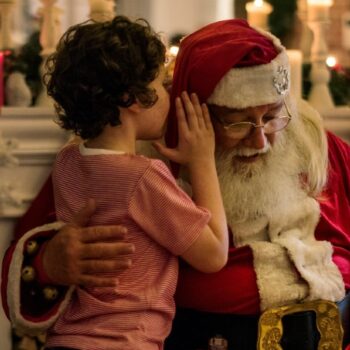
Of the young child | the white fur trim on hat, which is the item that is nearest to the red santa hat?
the white fur trim on hat

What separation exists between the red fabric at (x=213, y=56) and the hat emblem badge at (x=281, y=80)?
3 centimetres

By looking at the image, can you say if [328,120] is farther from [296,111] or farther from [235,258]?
[235,258]

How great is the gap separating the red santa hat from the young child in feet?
0.34

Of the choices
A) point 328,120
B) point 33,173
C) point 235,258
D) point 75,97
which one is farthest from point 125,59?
point 328,120

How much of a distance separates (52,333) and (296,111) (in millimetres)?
609

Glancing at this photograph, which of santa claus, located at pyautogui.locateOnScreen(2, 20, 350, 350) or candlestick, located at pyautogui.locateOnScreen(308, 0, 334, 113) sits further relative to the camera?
candlestick, located at pyautogui.locateOnScreen(308, 0, 334, 113)

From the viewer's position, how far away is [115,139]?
126 cm

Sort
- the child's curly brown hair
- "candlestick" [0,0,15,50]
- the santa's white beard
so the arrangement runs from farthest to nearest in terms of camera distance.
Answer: "candlestick" [0,0,15,50] < the santa's white beard < the child's curly brown hair

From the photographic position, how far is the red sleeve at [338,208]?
154cm

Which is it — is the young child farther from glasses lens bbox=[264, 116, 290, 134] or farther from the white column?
the white column

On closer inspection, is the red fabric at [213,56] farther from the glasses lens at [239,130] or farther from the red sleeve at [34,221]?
the red sleeve at [34,221]

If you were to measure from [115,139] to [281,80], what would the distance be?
32 centimetres

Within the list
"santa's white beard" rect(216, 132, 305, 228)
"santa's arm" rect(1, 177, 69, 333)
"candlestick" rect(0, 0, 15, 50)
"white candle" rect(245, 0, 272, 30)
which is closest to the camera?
"santa's arm" rect(1, 177, 69, 333)

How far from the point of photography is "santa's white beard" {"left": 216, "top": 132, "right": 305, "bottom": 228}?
1.47 meters
